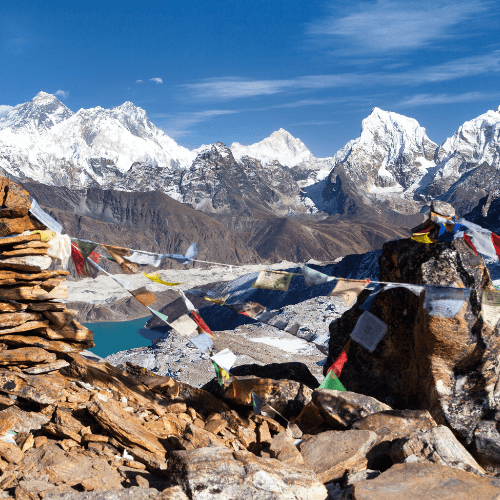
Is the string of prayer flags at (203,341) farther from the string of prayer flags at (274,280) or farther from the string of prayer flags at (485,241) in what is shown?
the string of prayer flags at (485,241)

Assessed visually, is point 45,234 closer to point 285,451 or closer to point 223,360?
point 223,360

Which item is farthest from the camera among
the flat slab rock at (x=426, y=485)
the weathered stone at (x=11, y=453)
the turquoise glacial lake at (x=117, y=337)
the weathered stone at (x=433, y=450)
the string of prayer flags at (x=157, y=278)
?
the turquoise glacial lake at (x=117, y=337)

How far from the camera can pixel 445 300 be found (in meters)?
7.17

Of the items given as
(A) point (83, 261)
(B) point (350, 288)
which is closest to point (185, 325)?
(A) point (83, 261)

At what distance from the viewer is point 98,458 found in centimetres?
499

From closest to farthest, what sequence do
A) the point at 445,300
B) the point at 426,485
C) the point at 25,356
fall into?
the point at 426,485 < the point at 25,356 < the point at 445,300

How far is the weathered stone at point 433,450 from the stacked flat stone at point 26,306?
433 cm

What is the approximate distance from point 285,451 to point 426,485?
1680 millimetres

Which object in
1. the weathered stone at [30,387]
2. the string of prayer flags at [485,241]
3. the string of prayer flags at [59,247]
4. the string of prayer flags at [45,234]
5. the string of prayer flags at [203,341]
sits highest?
the string of prayer flags at [45,234]

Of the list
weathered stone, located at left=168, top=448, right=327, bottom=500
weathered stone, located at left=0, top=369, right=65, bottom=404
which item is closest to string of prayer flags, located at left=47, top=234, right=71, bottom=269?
weathered stone, located at left=0, top=369, right=65, bottom=404

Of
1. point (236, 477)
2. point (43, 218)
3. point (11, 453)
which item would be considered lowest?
point (236, 477)

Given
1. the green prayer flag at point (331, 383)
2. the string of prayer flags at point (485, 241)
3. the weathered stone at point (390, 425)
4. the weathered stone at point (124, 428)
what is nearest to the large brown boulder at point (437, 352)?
the string of prayer flags at point (485, 241)

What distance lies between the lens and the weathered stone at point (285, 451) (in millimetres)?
5273

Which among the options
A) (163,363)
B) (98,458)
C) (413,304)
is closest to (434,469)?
(98,458)
